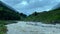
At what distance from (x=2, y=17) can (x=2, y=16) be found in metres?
→ 1.17

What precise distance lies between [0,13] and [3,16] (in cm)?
378

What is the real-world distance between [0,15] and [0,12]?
2.72 m

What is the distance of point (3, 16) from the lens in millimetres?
199250

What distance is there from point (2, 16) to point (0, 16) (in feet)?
7.93

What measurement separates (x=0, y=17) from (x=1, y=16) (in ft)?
7.12

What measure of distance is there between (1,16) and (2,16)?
37.4 inches

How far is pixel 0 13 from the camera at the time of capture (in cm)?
19838

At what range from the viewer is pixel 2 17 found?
19925 centimetres

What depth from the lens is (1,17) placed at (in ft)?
651

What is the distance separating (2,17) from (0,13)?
158 inches

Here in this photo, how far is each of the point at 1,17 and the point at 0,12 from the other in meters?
4.53

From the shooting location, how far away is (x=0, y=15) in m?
198

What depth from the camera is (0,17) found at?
197 metres
